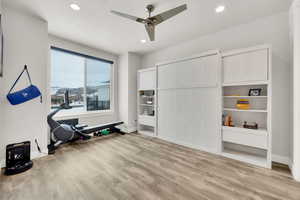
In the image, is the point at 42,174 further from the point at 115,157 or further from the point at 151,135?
the point at 151,135

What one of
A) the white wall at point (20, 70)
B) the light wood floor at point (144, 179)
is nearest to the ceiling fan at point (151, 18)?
the white wall at point (20, 70)

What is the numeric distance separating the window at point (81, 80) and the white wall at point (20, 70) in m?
0.85

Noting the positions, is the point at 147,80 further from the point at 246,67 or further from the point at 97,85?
the point at 246,67

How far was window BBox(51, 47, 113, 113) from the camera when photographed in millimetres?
3643

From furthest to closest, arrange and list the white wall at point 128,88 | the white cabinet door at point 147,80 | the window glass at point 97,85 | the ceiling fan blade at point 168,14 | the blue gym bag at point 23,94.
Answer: the white wall at point 128,88, the window glass at point 97,85, the white cabinet door at point 147,80, the blue gym bag at point 23,94, the ceiling fan blade at point 168,14

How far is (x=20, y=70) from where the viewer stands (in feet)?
8.14

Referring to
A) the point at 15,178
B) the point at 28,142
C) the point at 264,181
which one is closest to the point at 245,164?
the point at 264,181

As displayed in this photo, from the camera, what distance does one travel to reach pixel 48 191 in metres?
1.72

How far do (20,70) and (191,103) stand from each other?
151 inches

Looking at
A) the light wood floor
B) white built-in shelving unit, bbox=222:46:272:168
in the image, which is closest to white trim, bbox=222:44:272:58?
white built-in shelving unit, bbox=222:46:272:168

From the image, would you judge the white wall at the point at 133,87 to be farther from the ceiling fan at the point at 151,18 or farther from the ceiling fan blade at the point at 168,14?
the ceiling fan blade at the point at 168,14

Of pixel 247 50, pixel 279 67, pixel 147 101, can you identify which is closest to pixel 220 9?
pixel 247 50

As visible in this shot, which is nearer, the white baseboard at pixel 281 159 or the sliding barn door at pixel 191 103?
the white baseboard at pixel 281 159

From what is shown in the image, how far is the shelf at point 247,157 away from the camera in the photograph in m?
2.43
